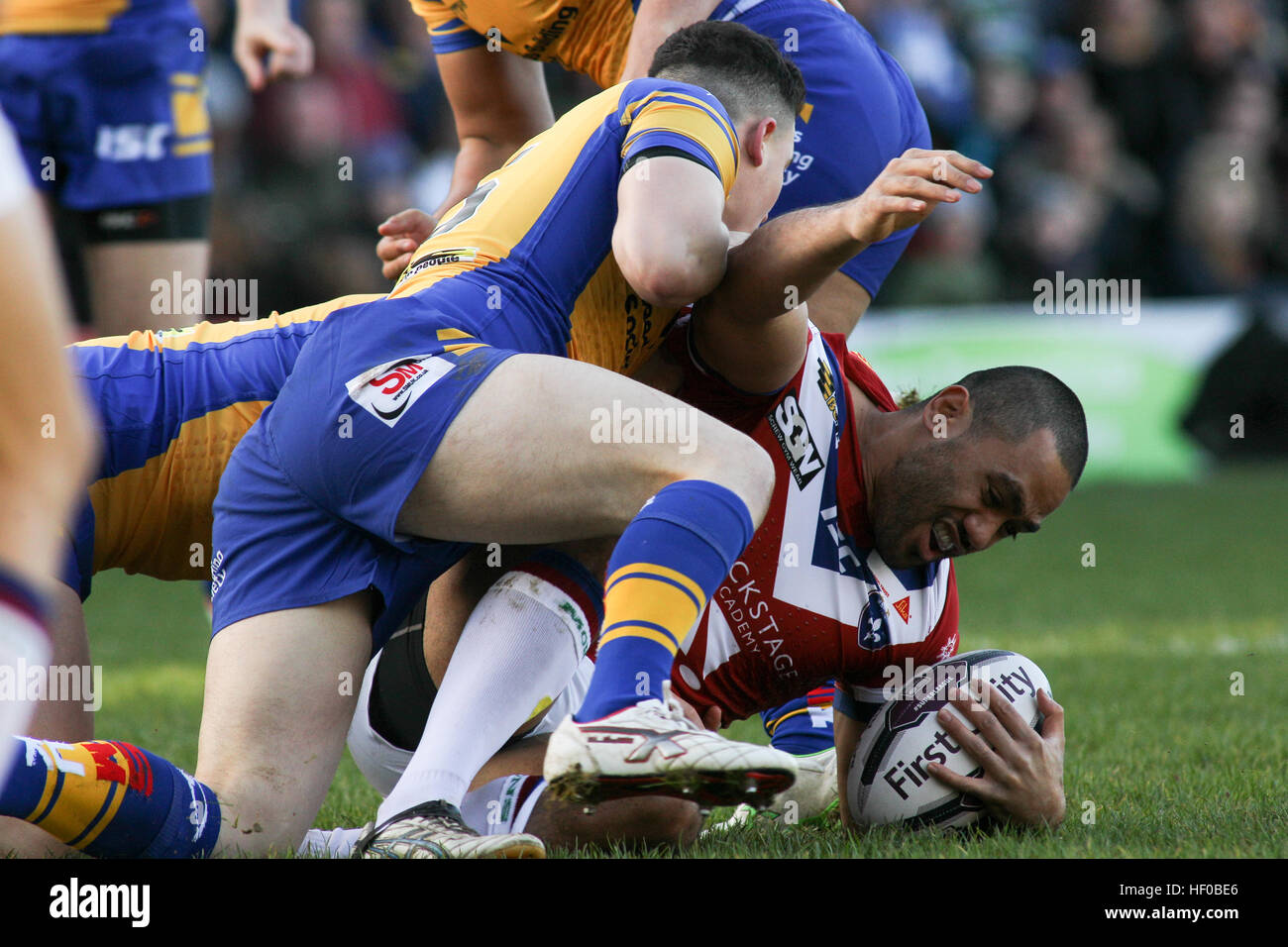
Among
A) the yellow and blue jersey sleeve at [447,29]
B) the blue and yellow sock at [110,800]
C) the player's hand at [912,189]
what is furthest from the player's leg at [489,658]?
the yellow and blue jersey sleeve at [447,29]

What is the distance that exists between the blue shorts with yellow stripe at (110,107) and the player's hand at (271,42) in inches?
6.0

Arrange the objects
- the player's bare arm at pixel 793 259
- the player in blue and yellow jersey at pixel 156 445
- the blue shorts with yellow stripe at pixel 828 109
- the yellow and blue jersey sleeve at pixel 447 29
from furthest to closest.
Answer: the yellow and blue jersey sleeve at pixel 447 29 < the blue shorts with yellow stripe at pixel 828 109 < the player in blue and yellow jersey at pixel 156 445 < the player's bare arm at pixel 793 259

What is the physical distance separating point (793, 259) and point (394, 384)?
2.36ft

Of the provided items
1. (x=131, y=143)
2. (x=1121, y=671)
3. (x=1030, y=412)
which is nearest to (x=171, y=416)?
(x=1030, y=412)

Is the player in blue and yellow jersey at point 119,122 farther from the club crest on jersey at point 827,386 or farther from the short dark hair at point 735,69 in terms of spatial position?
the club crest on jersey at point 827,386

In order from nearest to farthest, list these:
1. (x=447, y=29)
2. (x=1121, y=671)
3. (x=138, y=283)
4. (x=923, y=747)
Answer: (x=923, y=747)
(x=447, y=29)
(x=138, y=283)
(x=1121, y=671)

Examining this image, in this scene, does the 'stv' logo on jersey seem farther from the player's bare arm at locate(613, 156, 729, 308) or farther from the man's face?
the player's bare arm at locate(613, 156, 729, 308)

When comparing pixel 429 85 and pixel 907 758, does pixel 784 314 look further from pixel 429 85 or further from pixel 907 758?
pixel 429 85

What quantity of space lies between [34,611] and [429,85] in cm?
998

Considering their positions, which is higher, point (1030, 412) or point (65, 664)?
point (1030, 412)

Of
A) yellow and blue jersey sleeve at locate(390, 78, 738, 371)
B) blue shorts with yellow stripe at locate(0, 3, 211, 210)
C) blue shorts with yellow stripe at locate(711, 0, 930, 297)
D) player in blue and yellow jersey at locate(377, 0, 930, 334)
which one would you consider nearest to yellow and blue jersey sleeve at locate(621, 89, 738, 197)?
yellow and blue jersey sleeve at locate(390, 78, 738, 371)

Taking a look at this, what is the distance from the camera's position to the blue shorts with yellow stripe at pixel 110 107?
4.57 m

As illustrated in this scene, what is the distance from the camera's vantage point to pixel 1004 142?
463 inches

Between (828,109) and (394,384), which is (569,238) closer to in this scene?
(394,384)
